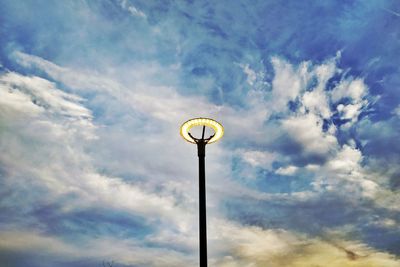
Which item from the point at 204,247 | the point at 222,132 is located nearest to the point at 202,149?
the point at 222,132

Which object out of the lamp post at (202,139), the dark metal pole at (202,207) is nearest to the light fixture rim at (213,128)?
the lamp post at (202,139)

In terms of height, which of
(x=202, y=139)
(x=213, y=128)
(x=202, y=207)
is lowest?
(x=202, y=207)

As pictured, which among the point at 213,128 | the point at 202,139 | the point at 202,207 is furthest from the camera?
the point at 213,128

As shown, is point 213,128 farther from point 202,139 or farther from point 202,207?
point 202,207

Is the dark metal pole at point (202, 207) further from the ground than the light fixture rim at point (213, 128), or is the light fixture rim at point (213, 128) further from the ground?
the light fixture rim at point (213, 128)

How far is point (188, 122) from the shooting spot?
10617 millimetres

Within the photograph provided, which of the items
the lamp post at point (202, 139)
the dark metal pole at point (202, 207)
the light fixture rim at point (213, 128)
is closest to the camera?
the dark metal pole at point (202, 207)

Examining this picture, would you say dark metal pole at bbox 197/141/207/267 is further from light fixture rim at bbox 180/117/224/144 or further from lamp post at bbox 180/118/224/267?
light fixture rim at bbox 180/117/224/144

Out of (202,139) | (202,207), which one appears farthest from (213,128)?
(202,207)

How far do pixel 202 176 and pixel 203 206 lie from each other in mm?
917

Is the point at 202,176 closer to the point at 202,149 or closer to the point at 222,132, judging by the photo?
the point at 202,149

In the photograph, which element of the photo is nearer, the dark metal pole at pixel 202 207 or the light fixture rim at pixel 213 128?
the dark metal pole at pixel 202 207

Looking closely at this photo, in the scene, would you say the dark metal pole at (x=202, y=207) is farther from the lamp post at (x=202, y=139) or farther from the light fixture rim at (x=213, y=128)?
the light fixture rim at (x=213, y=128)

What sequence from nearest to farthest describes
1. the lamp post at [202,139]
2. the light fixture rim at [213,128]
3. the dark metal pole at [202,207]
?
the dark metal pole at [202,207], the lamp post at [202,139], the light fixture rim at [213,128]
